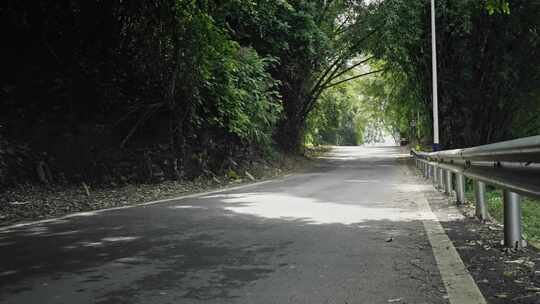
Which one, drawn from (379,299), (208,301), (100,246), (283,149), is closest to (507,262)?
(379,299)

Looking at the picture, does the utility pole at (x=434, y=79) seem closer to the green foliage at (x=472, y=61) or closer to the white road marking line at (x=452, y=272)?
the green foliage at (x=472, y=61)

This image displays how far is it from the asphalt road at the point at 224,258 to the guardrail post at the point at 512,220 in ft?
2.42

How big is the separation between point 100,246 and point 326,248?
2.39 m

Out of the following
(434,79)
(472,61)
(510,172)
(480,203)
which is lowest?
(480,203)

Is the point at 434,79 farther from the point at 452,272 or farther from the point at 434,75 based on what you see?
the point at 452,272

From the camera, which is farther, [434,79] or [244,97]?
[434,79]

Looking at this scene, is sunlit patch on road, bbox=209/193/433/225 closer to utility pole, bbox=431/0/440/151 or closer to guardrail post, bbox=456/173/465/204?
guardrail post, bbox=456/173/465/204

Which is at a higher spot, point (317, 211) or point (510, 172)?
point (510, 172)

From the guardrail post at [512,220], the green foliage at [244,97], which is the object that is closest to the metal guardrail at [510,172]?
the guardrail post at [512,220]

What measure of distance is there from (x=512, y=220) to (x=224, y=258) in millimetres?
2708

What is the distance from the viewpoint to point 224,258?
488 centimetres

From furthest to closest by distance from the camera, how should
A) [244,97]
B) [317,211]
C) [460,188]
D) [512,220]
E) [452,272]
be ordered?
[244,97]
[460,188]
[317,211]
[512,220]
[452,272]

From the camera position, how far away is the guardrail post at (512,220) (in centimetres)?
475

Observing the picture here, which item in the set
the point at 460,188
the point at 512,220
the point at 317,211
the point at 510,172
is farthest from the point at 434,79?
the point at 510,172
